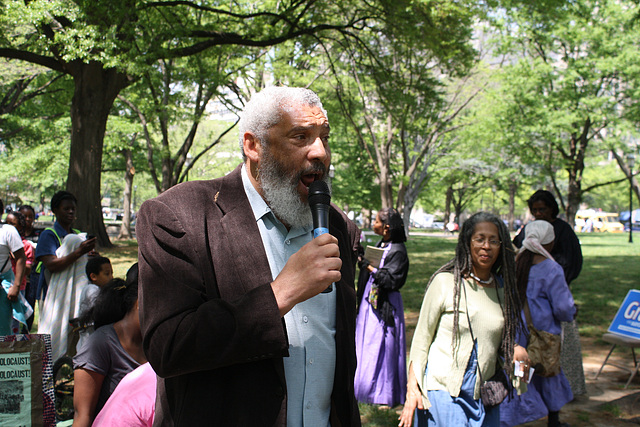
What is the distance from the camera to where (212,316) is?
1.43 metres

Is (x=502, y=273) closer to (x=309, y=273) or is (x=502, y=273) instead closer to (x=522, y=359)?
(x=522, y=359)

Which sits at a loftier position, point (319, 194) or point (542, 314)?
point (319, 194)

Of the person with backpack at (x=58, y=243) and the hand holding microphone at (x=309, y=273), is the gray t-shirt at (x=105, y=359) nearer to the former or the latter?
the hand holding microphone at (x=309, y=273)

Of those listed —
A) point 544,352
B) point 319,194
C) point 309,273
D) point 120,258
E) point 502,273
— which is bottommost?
point 544,352

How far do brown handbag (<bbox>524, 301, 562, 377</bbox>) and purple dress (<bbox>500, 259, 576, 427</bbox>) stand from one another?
214mm

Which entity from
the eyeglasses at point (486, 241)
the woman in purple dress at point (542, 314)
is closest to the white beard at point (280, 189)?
the eyeglasses at point (486, 241)

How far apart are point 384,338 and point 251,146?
439 centimetres

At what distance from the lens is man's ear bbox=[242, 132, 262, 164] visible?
1852mm

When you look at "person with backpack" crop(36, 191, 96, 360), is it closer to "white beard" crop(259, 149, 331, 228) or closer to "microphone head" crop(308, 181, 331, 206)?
"white beard" crop(259, 149, 331, 228)

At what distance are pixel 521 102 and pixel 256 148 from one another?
24.4m

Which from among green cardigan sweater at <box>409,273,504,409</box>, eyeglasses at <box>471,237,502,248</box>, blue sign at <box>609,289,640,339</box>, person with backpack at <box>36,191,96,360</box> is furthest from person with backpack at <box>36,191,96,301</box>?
blue sign at <box>609,289,640,339</box>

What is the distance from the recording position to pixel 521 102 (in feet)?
78.1

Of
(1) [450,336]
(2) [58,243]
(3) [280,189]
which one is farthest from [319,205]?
(2) [58,243]

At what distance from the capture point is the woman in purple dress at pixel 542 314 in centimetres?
456
